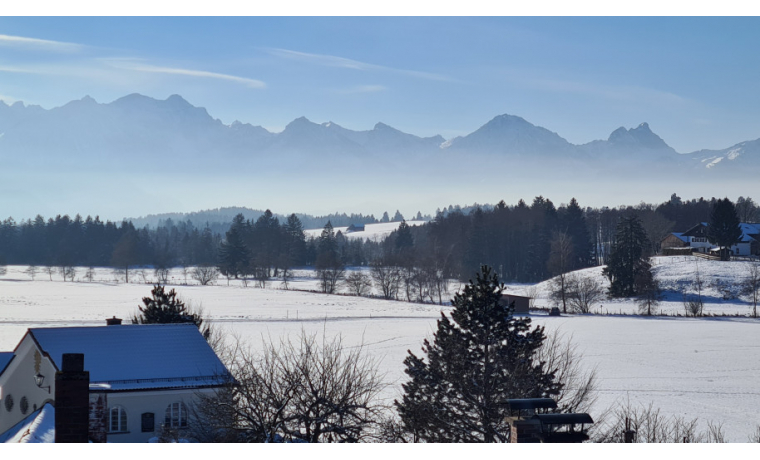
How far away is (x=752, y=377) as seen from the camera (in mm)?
38219

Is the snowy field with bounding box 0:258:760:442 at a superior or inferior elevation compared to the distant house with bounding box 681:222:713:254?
inferior

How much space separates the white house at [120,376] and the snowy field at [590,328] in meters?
10.7

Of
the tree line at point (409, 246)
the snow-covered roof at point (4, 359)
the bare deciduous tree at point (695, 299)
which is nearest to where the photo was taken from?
the snow-covered roof at point (4, 359)

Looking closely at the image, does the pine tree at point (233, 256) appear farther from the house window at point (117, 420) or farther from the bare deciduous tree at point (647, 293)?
the house window at point (117, 420)

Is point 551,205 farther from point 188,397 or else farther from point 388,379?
point 188,397

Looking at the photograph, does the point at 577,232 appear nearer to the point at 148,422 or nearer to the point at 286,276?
the point at 286,276

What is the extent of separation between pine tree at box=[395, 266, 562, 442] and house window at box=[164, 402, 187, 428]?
23.0 feet

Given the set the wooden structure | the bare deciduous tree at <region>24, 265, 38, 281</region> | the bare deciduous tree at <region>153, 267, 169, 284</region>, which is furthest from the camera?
the bare deciduous tree at <region>153, 267, 169, 284</region>

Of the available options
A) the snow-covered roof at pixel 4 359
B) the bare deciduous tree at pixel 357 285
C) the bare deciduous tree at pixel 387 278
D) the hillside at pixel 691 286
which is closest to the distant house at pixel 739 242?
the hillside at pixel 691 286

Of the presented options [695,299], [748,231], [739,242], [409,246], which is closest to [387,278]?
[695,299]

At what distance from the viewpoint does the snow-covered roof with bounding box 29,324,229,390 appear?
880 inches

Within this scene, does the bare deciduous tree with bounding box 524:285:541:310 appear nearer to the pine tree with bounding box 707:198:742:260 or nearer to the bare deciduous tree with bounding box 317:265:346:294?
the pine tree with bounding box 707:198:742:260

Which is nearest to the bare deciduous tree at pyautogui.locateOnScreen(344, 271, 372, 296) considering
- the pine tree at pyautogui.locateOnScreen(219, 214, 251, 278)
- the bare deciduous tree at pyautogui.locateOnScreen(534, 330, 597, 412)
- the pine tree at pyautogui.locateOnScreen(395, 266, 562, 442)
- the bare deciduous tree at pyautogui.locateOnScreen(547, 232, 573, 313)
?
the bare deciduous tree at pyautogui.locateOnScreen(547, 232, 573, 313)

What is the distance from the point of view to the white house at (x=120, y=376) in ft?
71.4
